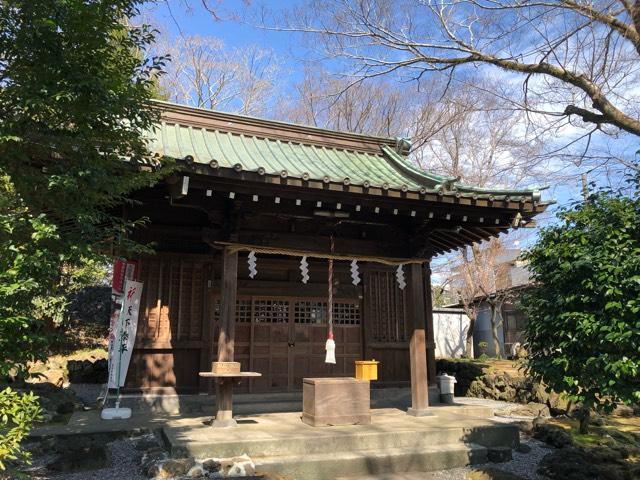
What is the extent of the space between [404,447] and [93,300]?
14.3m

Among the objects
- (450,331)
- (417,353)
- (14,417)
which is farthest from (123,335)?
(450,331)

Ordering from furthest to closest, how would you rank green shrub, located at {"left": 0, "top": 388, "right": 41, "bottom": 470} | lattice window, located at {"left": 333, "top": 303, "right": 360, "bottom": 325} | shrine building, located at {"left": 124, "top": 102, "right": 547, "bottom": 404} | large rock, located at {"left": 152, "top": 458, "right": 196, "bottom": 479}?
lattice window, located at {"left": 333, "top": 303, "right": 360, "bottom": 325}
shrine building, located at {"left": 124, "top": 102, "right": 547, "bottom": 404}
large rock, located at {"left": 152, "top": 458, "right": 196, "bottom": 479}
green shrub, located at {"left": 0, "top": 388, "right": 41, "bottom": 470}

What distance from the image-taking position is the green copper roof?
759 centimetres

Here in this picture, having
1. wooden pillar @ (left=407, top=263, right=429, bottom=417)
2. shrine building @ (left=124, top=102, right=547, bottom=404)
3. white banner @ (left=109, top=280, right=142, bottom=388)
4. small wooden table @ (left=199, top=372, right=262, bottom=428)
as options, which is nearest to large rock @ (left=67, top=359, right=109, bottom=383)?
shrine building @ (left=124, top=102, right=547, bottom=404)

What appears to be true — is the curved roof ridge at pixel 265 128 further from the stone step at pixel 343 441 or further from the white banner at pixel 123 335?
the stone step at pixel 343 441

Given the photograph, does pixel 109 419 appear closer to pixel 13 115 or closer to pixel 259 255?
pixel 259 255

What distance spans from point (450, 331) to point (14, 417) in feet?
79.9

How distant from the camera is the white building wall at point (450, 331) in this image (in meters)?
25.1

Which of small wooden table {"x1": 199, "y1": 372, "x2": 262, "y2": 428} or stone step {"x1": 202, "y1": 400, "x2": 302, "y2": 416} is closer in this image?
small wooden table {"x1": 199, "y1": 372, "x2": 262, "y2": 428}

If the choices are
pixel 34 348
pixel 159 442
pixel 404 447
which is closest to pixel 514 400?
pixel 404 447

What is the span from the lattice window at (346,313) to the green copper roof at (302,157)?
294 cm

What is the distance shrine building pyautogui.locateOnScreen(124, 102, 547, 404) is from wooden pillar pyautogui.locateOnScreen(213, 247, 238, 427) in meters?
0.02

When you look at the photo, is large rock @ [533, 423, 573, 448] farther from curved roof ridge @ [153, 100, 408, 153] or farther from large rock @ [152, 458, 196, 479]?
curved roof ridge @ [153, 100, 408, 153]

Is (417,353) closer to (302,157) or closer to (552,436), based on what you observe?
(552,436)
